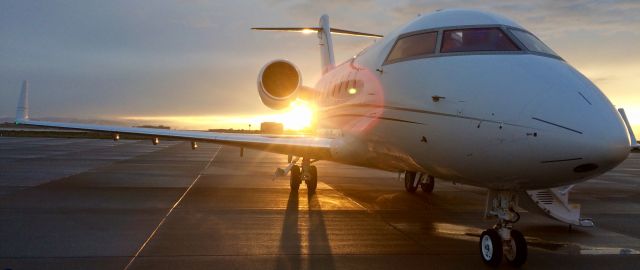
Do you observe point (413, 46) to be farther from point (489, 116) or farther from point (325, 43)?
point (325, 43)

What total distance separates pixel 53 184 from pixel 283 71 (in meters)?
6.44

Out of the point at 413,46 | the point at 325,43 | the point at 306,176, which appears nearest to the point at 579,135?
the point at 413,46

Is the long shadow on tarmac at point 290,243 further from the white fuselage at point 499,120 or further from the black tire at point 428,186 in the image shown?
the black tire at point 428,186

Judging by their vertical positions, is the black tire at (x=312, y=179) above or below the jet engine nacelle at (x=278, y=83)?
below

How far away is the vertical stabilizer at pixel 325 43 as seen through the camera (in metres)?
18.2

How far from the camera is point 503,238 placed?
603 centimetres

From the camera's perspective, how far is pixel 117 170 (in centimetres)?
1861

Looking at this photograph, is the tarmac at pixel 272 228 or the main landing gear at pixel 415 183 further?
the main landing gear at pixel 415 183

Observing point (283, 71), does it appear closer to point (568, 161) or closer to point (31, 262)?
point (31, 262)

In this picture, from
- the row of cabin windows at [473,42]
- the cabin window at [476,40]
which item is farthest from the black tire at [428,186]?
the cabin window at [476,40]

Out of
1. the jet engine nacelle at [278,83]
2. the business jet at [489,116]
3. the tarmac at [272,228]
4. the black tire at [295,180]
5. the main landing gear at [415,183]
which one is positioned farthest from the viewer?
the jet engine nacelle at [278,83]

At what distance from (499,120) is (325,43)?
45.9 ft

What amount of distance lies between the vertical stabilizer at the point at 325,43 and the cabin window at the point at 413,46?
34.7 ft

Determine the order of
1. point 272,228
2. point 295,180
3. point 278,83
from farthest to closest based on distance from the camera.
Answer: point 278,83 < point 295,180 < point 272,228
